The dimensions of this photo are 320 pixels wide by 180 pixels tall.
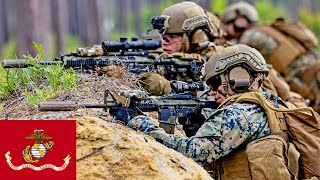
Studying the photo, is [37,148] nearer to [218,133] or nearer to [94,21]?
[218,133]

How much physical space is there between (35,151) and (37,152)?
1 centimetres

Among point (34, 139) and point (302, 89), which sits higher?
point (34, 139)

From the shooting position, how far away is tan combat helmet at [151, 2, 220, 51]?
974 cm

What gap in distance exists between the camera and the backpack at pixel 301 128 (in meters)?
6.73

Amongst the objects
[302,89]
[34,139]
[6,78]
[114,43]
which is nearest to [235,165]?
[34,139]

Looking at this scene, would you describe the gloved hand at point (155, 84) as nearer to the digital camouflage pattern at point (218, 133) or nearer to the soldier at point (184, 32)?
the soldier at point (184, 32)

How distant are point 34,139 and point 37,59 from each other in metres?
2.64

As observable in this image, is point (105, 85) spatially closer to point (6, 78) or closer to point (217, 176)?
point (6, 78)

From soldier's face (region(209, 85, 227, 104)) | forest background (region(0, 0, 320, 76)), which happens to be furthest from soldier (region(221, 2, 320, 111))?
soldier's face (region(209, 85, 227, 104))

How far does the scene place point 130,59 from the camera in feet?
31.1

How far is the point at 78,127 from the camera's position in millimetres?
6211

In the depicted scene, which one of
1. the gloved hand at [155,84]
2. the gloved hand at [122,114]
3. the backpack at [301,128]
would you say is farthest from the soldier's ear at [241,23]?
the gloved hand at [122,114]

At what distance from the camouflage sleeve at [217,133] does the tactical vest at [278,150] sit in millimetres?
95

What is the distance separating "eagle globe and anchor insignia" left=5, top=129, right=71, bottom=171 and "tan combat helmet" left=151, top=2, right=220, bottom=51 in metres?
4.12
